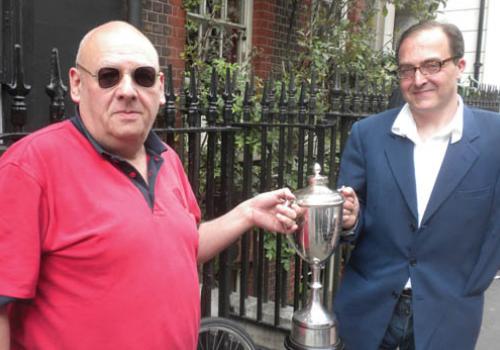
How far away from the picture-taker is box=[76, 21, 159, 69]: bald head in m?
1.59

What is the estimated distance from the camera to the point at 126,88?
1.59m

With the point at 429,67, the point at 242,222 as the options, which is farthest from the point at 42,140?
the point at 429,67

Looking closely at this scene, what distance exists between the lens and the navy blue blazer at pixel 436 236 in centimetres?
210

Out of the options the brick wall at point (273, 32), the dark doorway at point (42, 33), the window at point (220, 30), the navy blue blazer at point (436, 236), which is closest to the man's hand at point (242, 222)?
the navy blue blazer at point (436, 236)

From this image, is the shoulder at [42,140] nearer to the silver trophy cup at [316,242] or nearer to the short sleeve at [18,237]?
the short sleeve at [18,237]

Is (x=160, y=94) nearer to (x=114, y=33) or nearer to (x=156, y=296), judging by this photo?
(x=114, y=33)

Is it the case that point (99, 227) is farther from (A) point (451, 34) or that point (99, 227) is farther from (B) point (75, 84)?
(A) point (451, 34)

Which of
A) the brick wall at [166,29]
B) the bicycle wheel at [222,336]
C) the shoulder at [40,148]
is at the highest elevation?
the brick wall at [166,29]

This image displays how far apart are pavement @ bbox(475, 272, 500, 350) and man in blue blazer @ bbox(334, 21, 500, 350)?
7.30 ft

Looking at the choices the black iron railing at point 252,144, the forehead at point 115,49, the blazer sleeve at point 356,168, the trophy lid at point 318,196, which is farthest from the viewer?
the black iron railing at point 252,144

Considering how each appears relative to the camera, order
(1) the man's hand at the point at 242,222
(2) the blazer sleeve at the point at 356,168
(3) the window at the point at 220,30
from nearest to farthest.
→ 1. (1) the man's hand at the point at 242,222
2. (2) the blazer sleeve at the point at 356,168
3. (3) the window at the point at 220,30

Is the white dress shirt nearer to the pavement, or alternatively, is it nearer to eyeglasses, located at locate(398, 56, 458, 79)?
eyeglasses, located at locate(398, 56, 458, 79)

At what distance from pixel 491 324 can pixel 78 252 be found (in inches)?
167

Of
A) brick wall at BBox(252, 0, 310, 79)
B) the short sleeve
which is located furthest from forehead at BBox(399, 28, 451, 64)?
brick wall at BBox(252, 0, 310, 79)
